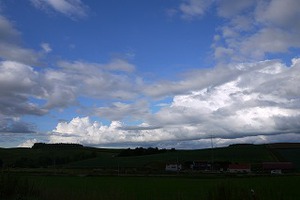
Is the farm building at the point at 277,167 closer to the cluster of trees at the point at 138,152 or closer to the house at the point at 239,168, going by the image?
the house at the point at 239,168

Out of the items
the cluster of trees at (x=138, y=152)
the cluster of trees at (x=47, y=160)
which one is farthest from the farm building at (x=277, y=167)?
the cluster of trees at (x=47, y=160)

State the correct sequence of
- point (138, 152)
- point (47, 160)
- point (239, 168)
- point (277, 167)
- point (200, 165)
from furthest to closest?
point (138, 152)
point (47, 160)
point (200, 165)
point (239, 168)
point (277, 167)

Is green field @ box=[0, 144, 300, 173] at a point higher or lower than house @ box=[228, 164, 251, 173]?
higher

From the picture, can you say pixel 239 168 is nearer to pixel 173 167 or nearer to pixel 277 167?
pixel 277 167

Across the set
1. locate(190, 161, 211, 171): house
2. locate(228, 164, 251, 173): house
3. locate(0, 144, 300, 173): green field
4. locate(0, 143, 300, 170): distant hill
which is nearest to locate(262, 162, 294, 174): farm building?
locate(0, 144, 300, 173): green field

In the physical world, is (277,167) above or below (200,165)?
below

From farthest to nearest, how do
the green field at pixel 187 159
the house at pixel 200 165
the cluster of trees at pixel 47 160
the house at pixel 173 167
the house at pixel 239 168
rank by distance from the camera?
the cluster of trees at pixel 47 160, the green field at pixel 187 159, the house at pixel 200 165, the house at pixel 173 167, the house at pixel 239 168

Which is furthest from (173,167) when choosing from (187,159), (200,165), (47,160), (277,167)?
(47,160)

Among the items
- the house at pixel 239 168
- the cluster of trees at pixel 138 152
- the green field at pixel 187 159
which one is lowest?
the house at pixel 239 168

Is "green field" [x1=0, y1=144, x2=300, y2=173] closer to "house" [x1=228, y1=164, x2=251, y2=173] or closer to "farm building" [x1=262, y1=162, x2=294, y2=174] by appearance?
"farm building" [x1=262, y1=162, x2=294, y2=174]

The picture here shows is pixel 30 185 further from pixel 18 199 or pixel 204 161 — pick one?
pixel 204 161

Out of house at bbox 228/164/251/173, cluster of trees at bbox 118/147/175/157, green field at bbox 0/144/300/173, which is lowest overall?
house at bbox 228/164/251/173

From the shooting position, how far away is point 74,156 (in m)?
145

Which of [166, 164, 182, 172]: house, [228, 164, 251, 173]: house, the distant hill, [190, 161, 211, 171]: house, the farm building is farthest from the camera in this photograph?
the distant hill
